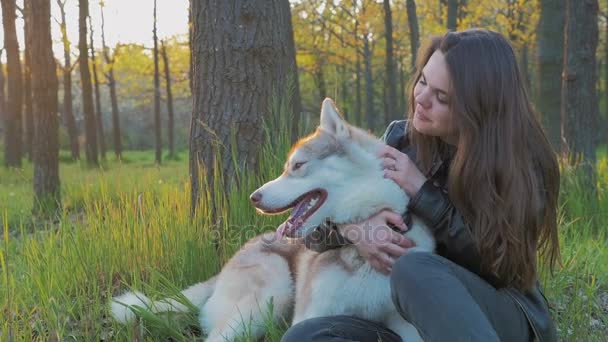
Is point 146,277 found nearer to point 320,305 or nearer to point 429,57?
point 320,305

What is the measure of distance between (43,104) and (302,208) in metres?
6.85

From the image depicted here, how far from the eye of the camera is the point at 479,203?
2500mm

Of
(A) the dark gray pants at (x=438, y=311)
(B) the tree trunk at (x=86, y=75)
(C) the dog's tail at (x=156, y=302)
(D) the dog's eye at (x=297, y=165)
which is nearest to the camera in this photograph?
(A) the dark gray pants at (x=438, y=311)

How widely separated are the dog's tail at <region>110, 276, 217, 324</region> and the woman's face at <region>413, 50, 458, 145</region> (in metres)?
1.57

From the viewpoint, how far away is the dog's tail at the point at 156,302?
118 inches

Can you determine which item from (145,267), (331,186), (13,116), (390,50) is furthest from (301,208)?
(13,116)

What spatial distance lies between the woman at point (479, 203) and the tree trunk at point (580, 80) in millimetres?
4307

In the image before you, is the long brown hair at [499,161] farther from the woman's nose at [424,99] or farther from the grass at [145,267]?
the grass at [145,267]

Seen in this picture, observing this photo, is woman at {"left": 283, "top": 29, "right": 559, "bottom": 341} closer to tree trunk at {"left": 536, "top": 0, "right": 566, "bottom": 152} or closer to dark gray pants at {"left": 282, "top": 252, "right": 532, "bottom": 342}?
dark gray pants at {"left": 282, "top": 252, "right": 532, "bottom": 342}

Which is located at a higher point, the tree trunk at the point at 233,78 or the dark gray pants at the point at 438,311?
the tree trunk at the point at 233,78

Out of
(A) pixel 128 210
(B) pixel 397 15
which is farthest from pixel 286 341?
(B) pixel 397 15

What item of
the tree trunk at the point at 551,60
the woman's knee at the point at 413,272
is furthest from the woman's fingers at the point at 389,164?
the tree trunk at the point at 551,60

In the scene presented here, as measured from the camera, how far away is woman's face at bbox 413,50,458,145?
105 inches

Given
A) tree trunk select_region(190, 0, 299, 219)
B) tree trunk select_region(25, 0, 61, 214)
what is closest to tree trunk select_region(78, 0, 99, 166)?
tree trunk select_region(25, 0, 61, 214)
